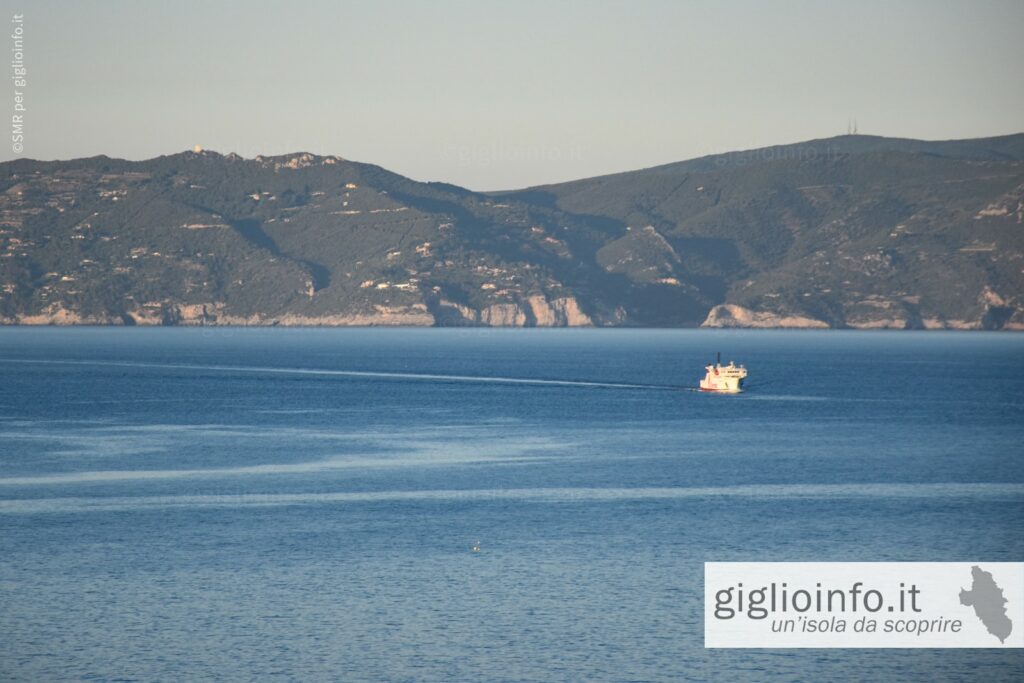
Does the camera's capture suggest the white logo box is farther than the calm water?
Yes

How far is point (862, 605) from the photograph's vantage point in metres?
60.6

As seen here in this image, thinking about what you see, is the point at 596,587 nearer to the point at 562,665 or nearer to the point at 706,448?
the point at 562,665

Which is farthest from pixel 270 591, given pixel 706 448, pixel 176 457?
pixel 706 448

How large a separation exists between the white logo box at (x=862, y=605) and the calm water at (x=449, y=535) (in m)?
1.18

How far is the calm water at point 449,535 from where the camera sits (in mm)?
54219

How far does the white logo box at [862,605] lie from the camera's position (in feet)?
187

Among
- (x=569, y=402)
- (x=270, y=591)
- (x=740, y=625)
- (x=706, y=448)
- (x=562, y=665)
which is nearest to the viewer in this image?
(x=562, y=665)

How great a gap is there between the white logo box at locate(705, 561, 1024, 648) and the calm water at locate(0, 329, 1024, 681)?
118cm

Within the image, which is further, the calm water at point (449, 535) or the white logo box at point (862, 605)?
the white logo box at point (862, 605)

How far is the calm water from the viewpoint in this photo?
54.2m

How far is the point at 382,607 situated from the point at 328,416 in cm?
9860

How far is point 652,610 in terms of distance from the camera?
2389 inches

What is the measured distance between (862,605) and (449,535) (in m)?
25.6

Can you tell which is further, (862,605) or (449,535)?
(449,535)
